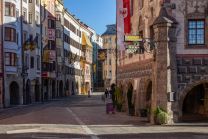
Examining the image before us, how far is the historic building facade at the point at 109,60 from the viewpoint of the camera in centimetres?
11488

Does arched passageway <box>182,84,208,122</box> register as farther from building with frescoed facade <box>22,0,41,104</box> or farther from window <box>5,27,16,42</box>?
building with frescoed facade <box>22,0,41,104</box>

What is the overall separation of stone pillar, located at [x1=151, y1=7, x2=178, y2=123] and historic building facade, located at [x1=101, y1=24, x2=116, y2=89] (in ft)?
300

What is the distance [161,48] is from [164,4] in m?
2.67

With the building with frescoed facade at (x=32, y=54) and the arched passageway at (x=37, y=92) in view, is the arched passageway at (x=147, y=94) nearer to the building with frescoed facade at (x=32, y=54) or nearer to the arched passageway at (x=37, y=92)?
the building with frescoed facade at (x=32, y=54)

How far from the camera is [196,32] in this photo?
22.1m

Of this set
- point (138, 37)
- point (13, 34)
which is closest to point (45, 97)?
point (13, 34)

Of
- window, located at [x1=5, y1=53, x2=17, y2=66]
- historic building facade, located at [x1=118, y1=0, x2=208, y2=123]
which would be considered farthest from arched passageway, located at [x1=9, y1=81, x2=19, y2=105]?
historic building facade, located at [x1=118, y1=0, x2=208, y2=123]

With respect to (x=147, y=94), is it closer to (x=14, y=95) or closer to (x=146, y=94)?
(x=146, y=94)

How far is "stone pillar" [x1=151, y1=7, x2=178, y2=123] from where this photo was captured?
21391 mm

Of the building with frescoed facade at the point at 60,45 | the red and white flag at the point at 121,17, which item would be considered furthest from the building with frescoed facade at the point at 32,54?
the red and white flag at the point at 121,17

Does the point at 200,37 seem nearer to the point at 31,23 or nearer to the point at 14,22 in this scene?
the point at 14,22

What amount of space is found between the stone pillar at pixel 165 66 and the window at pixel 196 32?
1.10 metres

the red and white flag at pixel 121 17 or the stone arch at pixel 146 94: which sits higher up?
the red and white flag at pixel 121 17

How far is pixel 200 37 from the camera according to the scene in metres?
22.0
